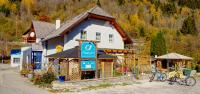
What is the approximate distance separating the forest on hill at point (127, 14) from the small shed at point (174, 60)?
117 ft

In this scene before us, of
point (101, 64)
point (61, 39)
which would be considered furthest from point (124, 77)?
point (61, 39)

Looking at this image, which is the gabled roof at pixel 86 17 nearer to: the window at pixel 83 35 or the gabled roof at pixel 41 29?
the window at pixel 83 35

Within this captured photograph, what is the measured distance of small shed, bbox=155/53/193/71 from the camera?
38188 mm

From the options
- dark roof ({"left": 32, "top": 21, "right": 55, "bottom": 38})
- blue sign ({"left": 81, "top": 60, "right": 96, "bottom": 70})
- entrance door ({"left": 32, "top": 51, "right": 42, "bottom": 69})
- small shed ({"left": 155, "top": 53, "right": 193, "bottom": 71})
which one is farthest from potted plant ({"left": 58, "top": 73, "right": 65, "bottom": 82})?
small shed ({"left": 155, "top": 53, "right": 193, "bottom": 71})

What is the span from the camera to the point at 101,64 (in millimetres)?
25594

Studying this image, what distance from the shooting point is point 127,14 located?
313 feet

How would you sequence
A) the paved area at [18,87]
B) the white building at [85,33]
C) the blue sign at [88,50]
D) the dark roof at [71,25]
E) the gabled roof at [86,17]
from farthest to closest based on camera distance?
1. the white building at [85,33]
2. the dark roof at [71,25]
3. the gabled roof at [86,17]
4. the blue sign at [88,50]
5. the paved area at [18,87]

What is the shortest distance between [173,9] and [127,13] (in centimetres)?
1780

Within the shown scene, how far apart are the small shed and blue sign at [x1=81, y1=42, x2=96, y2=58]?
611 inches

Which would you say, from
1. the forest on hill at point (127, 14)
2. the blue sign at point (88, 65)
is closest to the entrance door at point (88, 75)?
the blue sign at point (88, 65)

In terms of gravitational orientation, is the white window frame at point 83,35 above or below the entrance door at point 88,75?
above

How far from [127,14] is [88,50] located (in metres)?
73.1

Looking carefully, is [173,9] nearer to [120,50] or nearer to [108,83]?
[120,50]

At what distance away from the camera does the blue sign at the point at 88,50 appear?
23.5m
